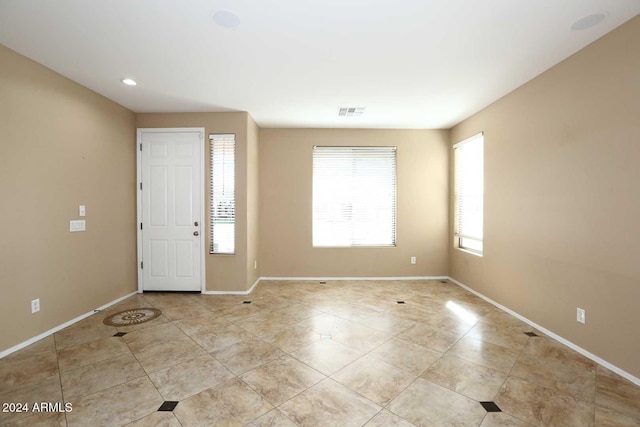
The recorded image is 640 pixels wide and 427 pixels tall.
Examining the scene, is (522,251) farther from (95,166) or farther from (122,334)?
(95,166)

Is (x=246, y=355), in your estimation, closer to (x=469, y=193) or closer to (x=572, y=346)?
(x=572, y=346)

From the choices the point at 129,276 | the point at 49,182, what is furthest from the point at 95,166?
the point at 129,276

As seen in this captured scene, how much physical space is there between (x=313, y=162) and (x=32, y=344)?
168 inches

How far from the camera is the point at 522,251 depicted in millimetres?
3326

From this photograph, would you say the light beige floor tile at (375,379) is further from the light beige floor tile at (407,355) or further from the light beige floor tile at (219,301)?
the light beige floor tile at (219,301)

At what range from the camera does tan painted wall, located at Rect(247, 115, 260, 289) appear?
433 centimetres

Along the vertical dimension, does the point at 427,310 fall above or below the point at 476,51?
below

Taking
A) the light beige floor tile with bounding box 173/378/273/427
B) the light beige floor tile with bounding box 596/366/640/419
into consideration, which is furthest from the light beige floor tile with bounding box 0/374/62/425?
the light beige floor tile with bounding box 596/366/640/419

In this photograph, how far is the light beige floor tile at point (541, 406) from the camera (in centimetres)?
176

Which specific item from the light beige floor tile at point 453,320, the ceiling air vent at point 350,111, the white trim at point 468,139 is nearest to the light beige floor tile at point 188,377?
the light beige floor tile at point 453,320

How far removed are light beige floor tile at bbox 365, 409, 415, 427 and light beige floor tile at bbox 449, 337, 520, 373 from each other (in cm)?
109

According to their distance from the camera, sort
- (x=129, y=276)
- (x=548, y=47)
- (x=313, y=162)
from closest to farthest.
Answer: (x=548, y=47)
(x=129, y=276)
(x=313, y=162)

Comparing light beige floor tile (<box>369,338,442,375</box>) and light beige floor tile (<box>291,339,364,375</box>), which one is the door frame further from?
light beige floor tile (<box>369,338,442,375</box>)

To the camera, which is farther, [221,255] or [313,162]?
[313,162]
